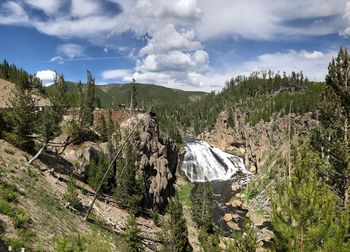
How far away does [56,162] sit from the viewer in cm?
4644

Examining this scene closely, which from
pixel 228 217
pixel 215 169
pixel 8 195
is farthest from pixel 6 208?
pixel 215 169

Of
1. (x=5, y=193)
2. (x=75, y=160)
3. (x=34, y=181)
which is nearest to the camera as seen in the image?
(x=5, y=193)

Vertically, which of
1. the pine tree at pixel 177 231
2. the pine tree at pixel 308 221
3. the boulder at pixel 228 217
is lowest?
the boulder at pixel 228 217

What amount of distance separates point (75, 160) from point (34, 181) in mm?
17082

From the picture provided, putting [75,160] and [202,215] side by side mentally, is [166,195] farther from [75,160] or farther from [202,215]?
[75,160]

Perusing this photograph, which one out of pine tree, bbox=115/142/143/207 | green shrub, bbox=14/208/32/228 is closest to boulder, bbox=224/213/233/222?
pine tree, bbox=115/142/143/207

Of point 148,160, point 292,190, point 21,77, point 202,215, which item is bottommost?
point 202,215

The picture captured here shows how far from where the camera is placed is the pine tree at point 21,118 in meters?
40.1

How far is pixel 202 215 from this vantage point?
207ft

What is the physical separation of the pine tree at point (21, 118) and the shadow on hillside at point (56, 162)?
2992mm

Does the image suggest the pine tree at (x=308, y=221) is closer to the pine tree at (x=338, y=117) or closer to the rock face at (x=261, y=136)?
the pine tree at (x=338, y=117)

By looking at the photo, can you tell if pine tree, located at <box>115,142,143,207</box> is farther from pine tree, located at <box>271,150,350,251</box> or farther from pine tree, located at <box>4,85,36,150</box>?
pine tree, located at <box>271,150,350,251</box>

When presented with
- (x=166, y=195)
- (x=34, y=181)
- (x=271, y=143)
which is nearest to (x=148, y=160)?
(x=166, y=195)

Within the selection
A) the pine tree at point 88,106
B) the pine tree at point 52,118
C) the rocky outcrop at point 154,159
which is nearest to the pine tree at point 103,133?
the pine tree at point 88,106
